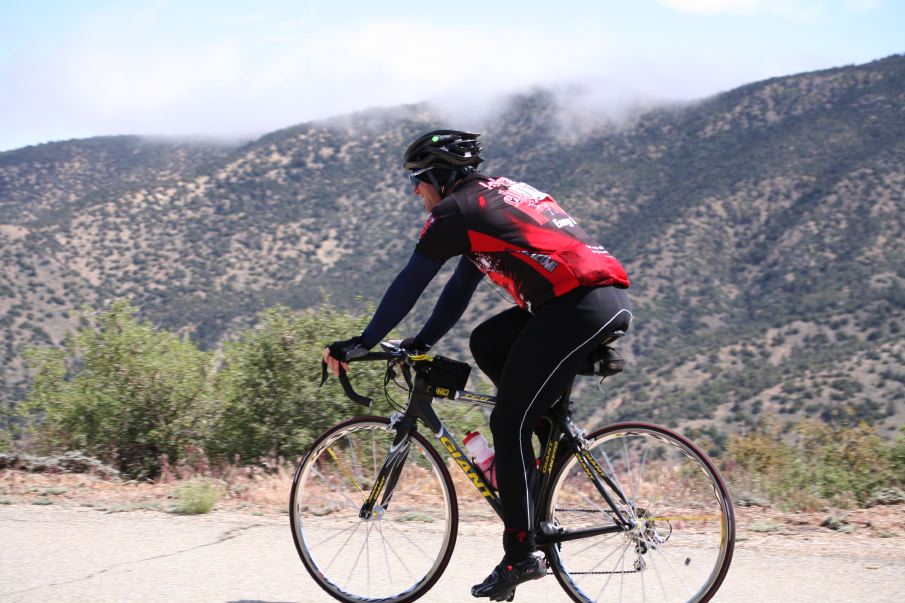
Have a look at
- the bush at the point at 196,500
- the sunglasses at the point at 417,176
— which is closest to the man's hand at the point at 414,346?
the sunglasses at the point at 417,176

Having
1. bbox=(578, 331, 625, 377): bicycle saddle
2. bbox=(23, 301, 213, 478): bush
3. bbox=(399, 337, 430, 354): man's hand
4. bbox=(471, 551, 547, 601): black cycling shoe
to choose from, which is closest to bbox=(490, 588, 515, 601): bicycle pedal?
bbox=(471, 551, 547, 601): black cycling shoe

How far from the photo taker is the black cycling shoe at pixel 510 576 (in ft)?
11.5

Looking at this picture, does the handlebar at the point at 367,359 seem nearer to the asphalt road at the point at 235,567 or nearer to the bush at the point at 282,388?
the asphalt road at the point at 235,567

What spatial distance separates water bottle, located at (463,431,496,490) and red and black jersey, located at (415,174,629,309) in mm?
688

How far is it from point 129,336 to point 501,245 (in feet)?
28.3

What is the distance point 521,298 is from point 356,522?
1.37 metres

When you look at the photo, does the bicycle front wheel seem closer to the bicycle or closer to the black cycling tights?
the bicycle

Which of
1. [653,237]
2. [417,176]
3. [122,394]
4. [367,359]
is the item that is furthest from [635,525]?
[653,237]

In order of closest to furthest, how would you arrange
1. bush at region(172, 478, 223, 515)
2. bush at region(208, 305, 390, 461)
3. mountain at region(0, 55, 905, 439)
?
1. bush at region(172, 478, 223, 515)
2. bush at region(208, 305, 390, 461)
3. mountain at region(0, 55, 905, 439)

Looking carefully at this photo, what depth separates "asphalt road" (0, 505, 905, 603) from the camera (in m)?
3.88

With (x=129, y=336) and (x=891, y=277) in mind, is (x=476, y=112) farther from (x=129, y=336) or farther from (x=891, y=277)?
(x=129, y=336)

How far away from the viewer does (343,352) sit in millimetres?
3611

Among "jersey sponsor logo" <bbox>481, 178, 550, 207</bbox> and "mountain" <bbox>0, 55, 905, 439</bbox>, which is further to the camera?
"mountain" <bbox>0, 55, 905, 439</bbox>

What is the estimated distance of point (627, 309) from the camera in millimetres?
3492
